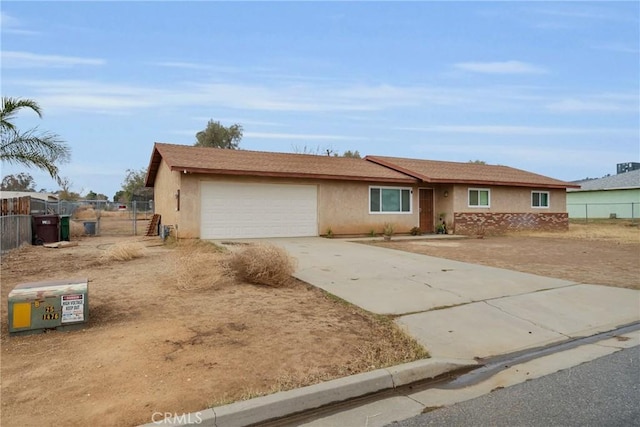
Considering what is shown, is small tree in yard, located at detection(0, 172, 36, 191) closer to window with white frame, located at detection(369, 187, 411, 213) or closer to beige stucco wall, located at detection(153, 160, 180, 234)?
beige stucco wall, located at detection(153, 160, 180, 234)

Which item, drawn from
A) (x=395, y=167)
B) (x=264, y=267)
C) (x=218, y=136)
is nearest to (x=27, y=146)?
(x=264, y=267)

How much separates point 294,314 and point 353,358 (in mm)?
1693

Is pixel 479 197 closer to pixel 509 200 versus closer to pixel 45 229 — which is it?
pixel 509 200

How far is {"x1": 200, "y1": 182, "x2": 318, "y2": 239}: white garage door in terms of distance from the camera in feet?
53.0

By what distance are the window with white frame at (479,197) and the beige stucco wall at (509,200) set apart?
0.14 meters

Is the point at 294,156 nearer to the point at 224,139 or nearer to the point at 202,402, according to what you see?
the point at 202,402

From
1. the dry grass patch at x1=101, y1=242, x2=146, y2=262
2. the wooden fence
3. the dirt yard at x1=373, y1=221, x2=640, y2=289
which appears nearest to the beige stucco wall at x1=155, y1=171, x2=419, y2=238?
the dry grass patch at x1=101, y1=242, x2=146, y2=262

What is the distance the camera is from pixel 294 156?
21734mm

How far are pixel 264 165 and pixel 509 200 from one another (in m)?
14.3

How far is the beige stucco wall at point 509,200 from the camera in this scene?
21766 mm

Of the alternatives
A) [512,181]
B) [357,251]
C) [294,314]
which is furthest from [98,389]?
[512,181]

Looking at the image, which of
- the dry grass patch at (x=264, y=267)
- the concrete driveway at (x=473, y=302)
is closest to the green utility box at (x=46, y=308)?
the dry grass patch at (x=264, y=267)

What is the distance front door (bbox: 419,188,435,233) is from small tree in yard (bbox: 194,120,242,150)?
30.4 meters

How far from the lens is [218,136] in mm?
47562
